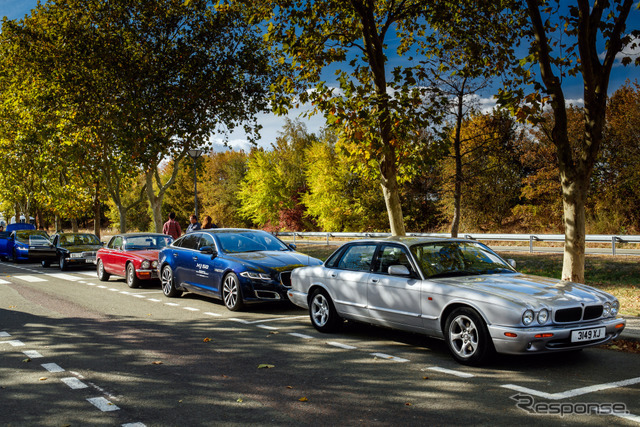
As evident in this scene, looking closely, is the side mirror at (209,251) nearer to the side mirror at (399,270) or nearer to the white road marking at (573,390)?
the side mirror at (399,270)

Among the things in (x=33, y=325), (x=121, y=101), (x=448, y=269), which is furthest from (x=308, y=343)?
(x=121, y=101)

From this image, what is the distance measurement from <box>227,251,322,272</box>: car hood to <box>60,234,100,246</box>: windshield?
14585 mm

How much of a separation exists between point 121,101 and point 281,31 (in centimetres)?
1436

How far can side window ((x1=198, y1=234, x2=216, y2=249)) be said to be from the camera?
12.2 m

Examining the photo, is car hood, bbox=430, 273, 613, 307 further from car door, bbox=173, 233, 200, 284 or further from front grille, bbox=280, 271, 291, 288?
car door, bbox=173, 233, 200, 284

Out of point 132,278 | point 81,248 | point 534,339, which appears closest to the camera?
point 534,339

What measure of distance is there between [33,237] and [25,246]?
1.97 feet

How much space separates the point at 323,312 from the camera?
881cm

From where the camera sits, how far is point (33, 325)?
9.70 metres

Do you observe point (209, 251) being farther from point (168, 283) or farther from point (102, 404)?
point (102, 404)

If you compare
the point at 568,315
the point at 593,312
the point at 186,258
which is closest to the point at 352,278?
the point at 568,315

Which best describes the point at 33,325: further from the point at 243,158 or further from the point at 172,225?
the point at 243,158

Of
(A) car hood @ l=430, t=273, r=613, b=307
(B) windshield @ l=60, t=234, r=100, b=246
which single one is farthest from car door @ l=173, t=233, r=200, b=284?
(B) windshield @ l=60, t=234, r=100, b=246

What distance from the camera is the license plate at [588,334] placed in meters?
6.08
